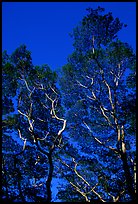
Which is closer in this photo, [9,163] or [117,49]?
[9,163]

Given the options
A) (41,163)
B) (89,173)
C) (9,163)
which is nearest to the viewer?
(9,163)

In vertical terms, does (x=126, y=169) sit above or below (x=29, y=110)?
below

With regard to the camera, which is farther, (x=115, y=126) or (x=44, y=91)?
(x=44, y=91)

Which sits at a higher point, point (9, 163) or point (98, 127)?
point (98, 127)

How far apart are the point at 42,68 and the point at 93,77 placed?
3.39 metres

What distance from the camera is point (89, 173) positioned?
16.5 metres

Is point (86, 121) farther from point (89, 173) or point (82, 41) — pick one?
point (82, 41)

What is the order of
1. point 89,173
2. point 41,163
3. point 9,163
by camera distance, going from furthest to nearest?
point 89,173 < point 41,163 < point 9,163

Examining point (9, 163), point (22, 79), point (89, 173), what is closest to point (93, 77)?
point (22, 79)

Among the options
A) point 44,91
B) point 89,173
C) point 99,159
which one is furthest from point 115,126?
point 44,91

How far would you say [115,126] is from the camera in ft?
48.5

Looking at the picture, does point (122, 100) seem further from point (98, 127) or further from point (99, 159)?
point (99, 159)

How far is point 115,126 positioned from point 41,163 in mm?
5134

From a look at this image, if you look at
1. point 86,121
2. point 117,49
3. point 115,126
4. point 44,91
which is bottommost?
point 115,126
